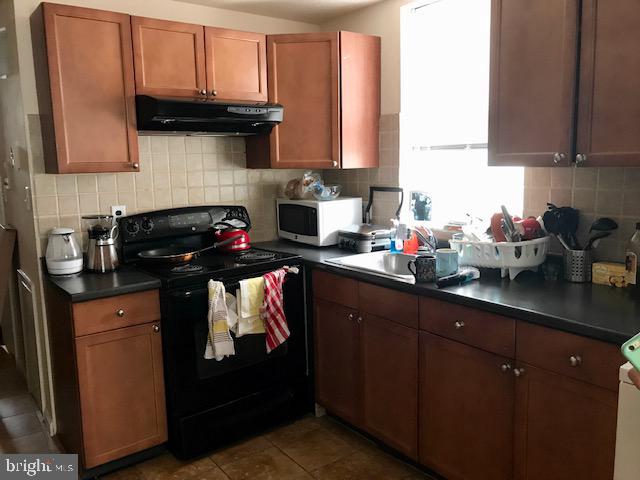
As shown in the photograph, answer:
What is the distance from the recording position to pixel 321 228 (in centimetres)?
315

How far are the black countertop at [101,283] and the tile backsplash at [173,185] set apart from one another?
0.32m

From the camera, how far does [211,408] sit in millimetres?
2637

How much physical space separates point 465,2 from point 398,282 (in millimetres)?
1503

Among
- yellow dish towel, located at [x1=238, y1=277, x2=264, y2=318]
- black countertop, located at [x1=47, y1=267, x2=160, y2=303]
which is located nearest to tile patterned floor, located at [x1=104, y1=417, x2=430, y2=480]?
yellow dish towel, located at [x1=238, y1=277, x2=264, y2=318]

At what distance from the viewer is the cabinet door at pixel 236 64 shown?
2855 mm

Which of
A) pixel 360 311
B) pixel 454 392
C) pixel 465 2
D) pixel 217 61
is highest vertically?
pixel 465 2

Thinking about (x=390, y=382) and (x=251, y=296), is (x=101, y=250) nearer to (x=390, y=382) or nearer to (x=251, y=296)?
Answer: (x=251, y=296)

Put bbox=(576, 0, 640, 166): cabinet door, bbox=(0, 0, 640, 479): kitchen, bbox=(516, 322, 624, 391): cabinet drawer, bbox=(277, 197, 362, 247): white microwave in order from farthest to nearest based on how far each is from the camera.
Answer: bbox=(277, 197, 362, 247): white microwave < bbox=(0, 0, 640, 479): kitchen < bbox=(576, 0, 640, 166): cabinet door < bbox=(516, 322, 624, 391): cabinet drawer

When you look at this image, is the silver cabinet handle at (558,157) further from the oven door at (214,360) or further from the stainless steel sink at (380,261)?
the oven door at (214,360)

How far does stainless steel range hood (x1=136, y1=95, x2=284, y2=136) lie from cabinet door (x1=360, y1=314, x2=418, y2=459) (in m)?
1.16

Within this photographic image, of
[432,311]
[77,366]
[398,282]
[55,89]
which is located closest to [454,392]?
[432,311]

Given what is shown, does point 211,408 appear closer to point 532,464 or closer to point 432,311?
point 432,311

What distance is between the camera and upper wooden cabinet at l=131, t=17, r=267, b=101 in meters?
2.67

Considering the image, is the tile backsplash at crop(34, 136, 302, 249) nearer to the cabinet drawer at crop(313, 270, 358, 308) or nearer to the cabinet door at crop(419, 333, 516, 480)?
the cabinet drawer at crop(313, 270, 358, 308)
